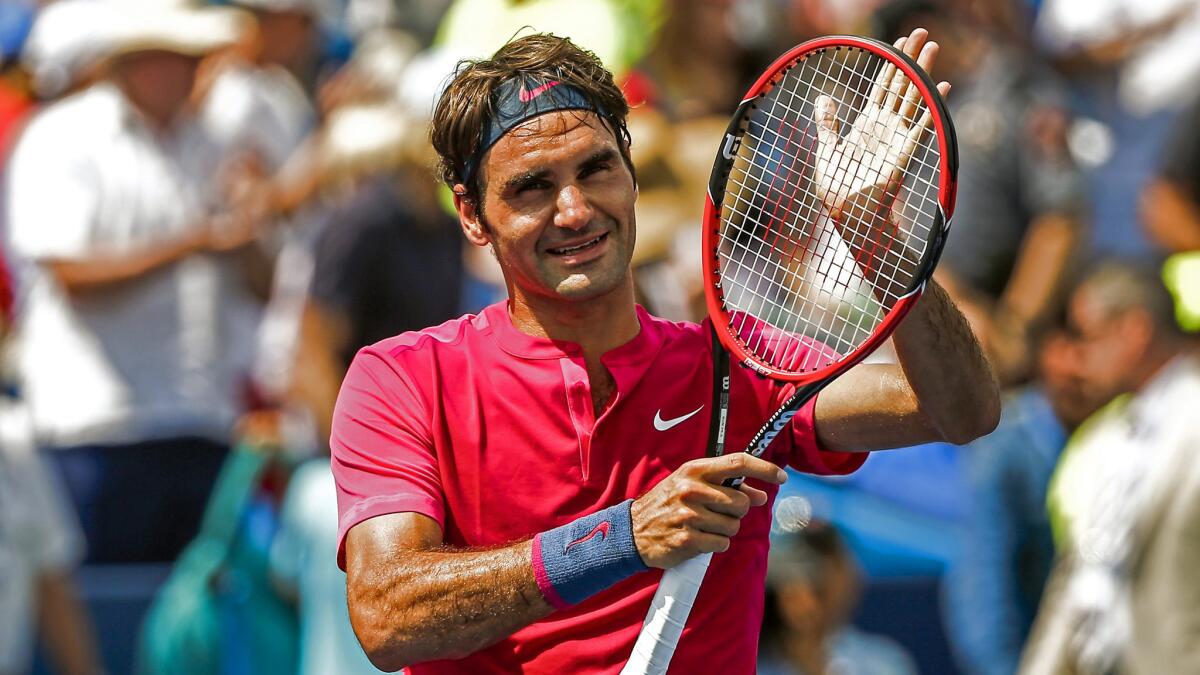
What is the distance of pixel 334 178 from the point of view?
7.20 meters

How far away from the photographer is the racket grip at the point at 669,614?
10.3 feet

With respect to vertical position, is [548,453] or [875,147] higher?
[875,147]

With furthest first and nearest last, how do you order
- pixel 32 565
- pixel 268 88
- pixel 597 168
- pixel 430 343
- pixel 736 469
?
pixel 268 88
pixel 32 565
pixel 430 343
pixel 597 168
pixel 736 469

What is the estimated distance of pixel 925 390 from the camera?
10.6ft

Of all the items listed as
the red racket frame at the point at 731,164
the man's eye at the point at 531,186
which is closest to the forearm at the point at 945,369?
the red racket frame at the point at 731,164

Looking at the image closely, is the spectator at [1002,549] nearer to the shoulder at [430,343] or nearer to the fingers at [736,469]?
the shoulder at [430,343]

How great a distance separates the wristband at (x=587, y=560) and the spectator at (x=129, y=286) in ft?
13.4

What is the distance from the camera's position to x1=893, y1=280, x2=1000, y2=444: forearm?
3221 millimetres

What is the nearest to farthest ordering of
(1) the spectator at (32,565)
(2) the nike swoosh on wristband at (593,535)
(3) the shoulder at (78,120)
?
(2) the nike swoosh on wristband at (593,535) < (1) the spectator at (32,565) < (3) the shoulder at (78,120)

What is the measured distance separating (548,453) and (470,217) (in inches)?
18.4

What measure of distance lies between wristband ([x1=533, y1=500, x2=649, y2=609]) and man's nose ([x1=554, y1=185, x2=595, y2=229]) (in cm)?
50

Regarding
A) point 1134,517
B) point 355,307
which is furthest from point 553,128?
point 355,307

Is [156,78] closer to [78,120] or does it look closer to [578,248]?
[78,120]

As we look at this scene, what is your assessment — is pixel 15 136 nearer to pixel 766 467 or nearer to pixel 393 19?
pixel 393 19
